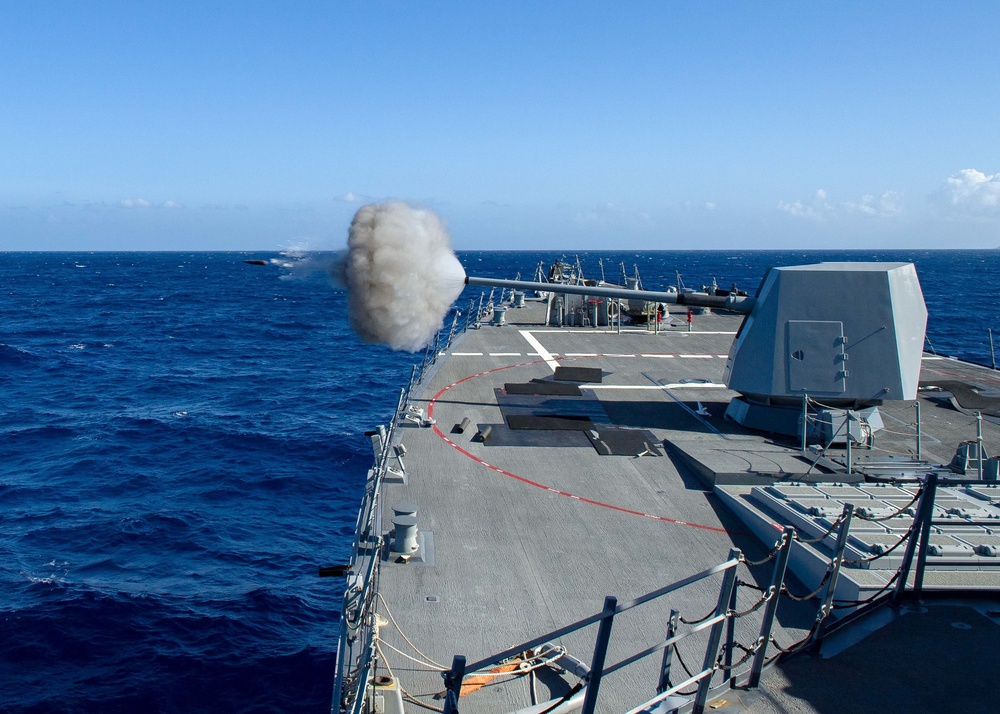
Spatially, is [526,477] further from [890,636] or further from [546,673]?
[890,636]

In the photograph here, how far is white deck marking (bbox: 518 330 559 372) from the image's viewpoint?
762 inches

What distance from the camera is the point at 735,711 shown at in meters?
4.33

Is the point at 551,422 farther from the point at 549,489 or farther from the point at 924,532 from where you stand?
the point at 924,532

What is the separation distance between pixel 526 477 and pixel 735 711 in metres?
6.72

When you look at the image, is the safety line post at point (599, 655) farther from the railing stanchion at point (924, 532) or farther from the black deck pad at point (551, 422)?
the black deck pad at point (551, 422)

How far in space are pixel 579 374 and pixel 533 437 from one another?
4.67 metres

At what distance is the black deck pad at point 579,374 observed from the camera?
56.0 ft

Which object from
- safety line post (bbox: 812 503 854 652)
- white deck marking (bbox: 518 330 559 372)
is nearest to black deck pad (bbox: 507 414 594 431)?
white deck marking (bbox: 518 330 559 372)

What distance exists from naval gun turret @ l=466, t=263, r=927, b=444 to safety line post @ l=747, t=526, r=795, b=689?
7916 millimetres

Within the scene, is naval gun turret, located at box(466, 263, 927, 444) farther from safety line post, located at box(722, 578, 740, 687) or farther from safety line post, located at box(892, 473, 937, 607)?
safety line post, located at box(722, 578, 740, 687)

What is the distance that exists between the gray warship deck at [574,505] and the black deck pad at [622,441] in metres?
0.03

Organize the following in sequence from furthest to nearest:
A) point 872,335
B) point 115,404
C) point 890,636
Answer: point 115,404
point 872,335
point 890,636

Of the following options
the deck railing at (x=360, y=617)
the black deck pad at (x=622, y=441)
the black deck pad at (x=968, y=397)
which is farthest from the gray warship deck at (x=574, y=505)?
the black deck pad at (x=968, y=397)

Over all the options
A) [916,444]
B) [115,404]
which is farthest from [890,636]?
[115,404]
